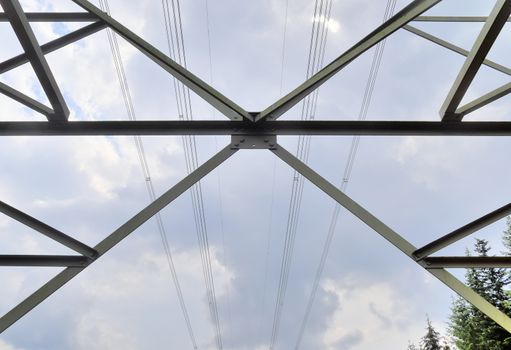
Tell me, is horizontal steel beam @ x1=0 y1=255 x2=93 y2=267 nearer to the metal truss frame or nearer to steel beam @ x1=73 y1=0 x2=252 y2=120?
the metal truss frame

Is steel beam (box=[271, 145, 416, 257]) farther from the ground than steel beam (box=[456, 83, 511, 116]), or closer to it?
closer to it

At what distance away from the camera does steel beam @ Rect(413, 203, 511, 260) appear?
298 cm

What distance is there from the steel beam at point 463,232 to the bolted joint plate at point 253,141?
1.59 metres

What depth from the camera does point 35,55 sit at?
2674 millimetres

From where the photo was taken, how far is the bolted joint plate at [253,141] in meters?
3.04

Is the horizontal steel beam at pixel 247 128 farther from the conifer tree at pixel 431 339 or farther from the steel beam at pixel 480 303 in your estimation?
the conifer tree at pixel 431 339

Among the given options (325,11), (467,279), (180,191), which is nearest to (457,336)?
(467,279)

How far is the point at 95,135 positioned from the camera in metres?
3.02

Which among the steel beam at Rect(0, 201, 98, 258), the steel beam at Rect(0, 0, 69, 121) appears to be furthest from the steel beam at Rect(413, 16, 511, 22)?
the steel beam at Rect(0, 201, 98, 258)

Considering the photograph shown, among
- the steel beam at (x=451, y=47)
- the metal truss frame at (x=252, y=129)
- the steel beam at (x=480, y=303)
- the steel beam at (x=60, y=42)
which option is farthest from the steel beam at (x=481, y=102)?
the steel beam at (x=60, y=42)

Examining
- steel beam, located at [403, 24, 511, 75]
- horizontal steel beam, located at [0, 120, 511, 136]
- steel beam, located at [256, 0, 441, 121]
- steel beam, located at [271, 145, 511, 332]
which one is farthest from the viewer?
steel beam, located at [403, 24, 511, 75]

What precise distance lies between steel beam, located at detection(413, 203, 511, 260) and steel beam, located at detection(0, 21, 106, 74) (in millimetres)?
3922

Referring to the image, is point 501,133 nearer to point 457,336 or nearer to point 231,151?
point 231,151

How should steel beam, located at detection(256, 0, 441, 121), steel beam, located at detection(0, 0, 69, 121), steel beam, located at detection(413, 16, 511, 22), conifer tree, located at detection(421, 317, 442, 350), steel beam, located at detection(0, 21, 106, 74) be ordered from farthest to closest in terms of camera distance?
conifer tree, located at detection(421, 317, 442, 350) < steel beam, located at detection(413, 16, 511, 22) < steel beam, located at detection(0, 21, 106, 74) < steel beam, located at detection(256, 0, 441, 121) < steel beam, located at detection(0, 0, 69, 121)
